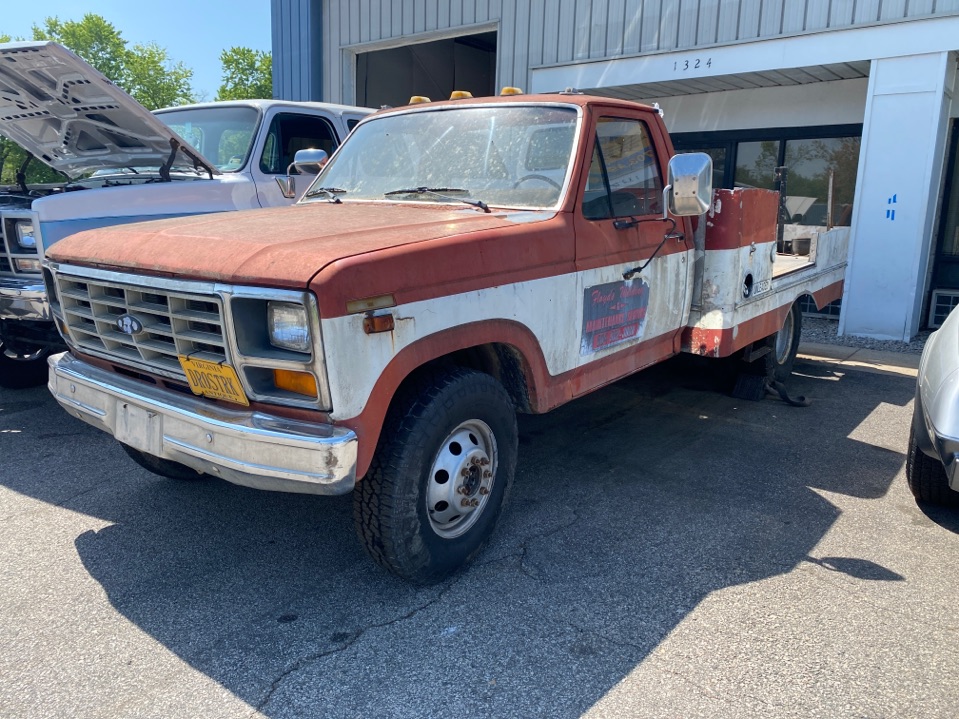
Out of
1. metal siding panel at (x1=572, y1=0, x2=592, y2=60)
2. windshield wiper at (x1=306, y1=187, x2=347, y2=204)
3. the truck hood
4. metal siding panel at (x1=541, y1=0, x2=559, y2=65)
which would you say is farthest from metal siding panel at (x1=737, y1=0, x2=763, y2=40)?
the truck hood

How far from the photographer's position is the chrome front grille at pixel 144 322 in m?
2.97

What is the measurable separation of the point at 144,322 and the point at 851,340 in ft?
27.0

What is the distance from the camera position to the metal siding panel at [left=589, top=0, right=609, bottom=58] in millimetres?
10438

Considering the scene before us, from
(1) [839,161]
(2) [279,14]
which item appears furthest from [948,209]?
(2) [279,14]

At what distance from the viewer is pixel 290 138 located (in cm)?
643

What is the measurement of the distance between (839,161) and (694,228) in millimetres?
6517

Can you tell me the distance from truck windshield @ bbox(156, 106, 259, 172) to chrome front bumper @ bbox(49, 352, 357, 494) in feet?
10.9

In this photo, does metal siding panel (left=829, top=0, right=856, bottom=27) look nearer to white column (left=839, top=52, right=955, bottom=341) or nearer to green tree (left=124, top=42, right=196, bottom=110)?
white column (left=839, top=52, right=955, bottom=341)

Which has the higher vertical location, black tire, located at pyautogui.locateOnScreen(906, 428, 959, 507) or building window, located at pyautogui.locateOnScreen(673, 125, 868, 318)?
building window, located at pyautogui.locateOnScreen(673, 125, 868, 318)

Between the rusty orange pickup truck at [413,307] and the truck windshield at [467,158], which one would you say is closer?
the rusty orange pickup truck at [413,307]

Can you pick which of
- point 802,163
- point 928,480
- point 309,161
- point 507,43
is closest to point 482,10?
point 507,43

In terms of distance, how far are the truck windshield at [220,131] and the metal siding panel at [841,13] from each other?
6503mm

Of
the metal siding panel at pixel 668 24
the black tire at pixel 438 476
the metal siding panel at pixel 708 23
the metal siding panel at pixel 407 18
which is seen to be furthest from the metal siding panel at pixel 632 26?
the black tire at pixel 438 476

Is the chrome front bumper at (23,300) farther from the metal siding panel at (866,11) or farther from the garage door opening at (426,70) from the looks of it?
the garage door opening at (426,70)
